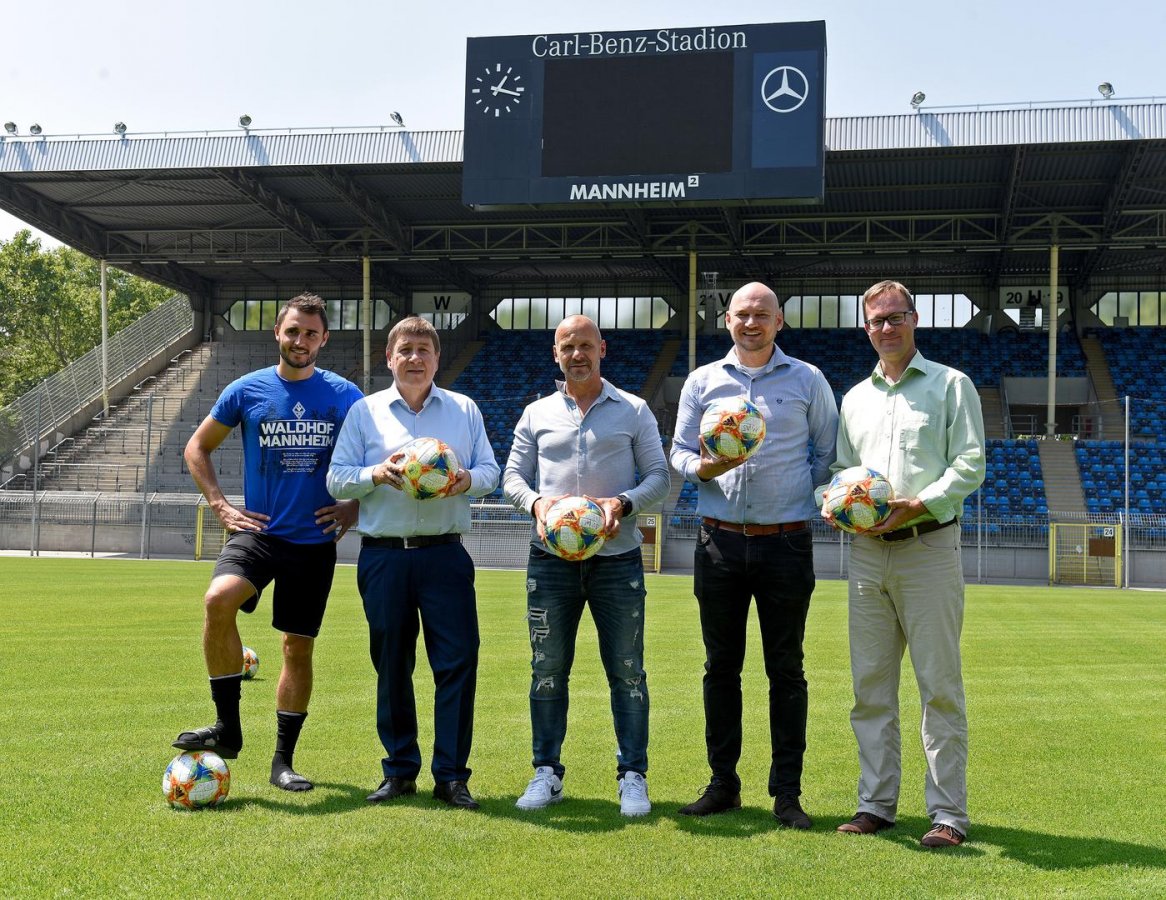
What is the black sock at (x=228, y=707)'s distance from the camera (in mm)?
5047

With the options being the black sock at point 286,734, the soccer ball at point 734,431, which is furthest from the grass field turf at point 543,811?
the soccer ball at point 734,431

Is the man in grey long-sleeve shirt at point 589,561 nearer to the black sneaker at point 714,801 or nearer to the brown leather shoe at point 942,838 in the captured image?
the black sneaker at point 714,801

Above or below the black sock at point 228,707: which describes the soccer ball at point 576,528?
above

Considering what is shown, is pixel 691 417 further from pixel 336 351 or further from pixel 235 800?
pixel 336 351

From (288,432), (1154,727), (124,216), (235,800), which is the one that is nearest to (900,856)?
(235,800)

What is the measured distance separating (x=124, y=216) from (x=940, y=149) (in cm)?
2308

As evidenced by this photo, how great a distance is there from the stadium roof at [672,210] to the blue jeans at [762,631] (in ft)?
69.1

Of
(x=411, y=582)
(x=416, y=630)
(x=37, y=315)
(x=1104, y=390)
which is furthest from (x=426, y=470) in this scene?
(x=37, y=315)

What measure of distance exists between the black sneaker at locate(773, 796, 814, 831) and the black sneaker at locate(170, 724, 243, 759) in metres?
2.42

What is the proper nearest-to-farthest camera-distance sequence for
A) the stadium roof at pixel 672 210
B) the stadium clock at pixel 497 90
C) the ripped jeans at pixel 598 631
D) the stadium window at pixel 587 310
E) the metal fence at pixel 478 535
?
1. the ripped jeans at pixel 598 631
2. the stadium clock at pixel 497 90
3. the metal fence at pixel 478 535
4. the stadium roof at pixel 672 210
5. the stadium window at pixel 587 310

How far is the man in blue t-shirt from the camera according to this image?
206 inches

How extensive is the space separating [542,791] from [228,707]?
1476 mm

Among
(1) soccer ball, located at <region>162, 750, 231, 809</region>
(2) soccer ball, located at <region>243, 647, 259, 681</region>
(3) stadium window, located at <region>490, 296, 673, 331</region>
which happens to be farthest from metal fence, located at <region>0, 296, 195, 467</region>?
(1) soccer ball, located at <region>162, 750, 231, 809</region>

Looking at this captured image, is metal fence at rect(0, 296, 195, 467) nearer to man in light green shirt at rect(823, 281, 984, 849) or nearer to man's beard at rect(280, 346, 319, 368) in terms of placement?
man's beard at rect(280, 346, 319, 368)
